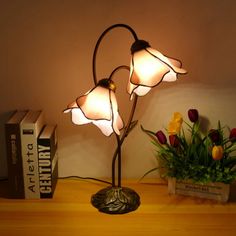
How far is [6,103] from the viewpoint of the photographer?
49.0 inches

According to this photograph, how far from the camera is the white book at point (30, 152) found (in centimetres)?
109

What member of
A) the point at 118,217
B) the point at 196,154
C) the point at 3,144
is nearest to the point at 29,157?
the point at 3,144

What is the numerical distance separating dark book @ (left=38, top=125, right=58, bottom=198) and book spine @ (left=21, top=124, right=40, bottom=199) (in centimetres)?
1

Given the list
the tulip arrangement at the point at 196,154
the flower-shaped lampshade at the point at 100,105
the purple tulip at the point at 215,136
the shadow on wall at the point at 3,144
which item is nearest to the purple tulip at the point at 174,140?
the tulip arrangement at the point at 196,154

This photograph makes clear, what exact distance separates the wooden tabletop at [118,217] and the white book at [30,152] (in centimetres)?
4

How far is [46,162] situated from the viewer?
3.69 ft

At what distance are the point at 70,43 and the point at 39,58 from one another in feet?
0.41

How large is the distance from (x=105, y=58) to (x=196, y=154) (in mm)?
456

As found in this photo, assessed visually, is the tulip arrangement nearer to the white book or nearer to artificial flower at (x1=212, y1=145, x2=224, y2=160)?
artificial flower at (x1=212, y1=145, x2=224, y2=160)

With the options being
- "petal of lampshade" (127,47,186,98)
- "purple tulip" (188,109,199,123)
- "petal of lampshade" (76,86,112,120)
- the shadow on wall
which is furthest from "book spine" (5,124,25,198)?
"purple tulip" (188,109,199,123)

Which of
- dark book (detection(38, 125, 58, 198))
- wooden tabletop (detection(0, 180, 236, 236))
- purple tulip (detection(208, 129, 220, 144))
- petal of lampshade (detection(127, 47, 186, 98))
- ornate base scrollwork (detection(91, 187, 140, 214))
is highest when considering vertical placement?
petal of lampshade (detection(127, 47, 186, 98))

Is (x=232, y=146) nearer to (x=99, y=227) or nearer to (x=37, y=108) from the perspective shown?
(x=99, y=227)

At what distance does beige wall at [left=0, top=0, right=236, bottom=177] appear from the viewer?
1.16 meters

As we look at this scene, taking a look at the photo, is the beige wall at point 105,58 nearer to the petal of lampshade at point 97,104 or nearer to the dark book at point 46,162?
the dark book at point 46,162
